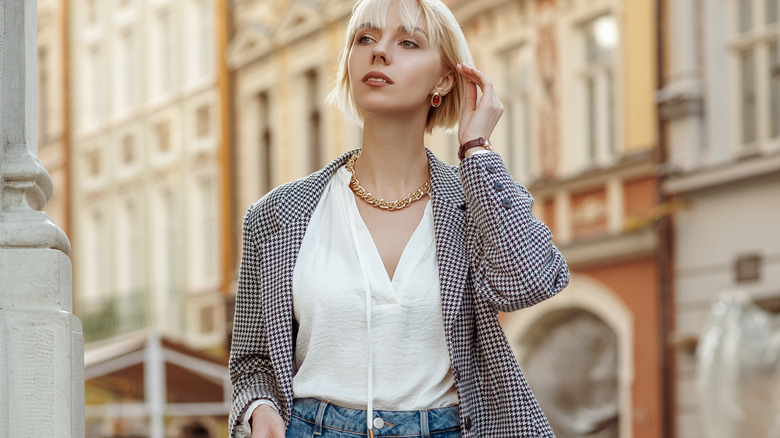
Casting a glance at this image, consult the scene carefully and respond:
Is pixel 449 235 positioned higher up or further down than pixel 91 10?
further down

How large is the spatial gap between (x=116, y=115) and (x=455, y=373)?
2648cm

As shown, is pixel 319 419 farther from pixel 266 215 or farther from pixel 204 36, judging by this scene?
pixel 204 36

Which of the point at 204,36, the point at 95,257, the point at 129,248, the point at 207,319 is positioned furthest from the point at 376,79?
the point at 95,257

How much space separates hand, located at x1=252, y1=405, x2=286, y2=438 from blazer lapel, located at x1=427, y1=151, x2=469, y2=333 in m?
0.35

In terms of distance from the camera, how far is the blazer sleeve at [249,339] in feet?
9.20

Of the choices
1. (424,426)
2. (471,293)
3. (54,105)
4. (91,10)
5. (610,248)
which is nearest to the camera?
(424,426)

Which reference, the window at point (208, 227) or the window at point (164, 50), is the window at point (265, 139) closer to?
the window at point (208, 227)

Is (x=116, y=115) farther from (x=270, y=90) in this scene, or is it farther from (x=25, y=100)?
(x=25, y=100)

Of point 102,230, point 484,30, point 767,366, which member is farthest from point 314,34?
point 767,366

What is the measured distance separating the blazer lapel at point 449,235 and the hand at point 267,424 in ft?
1.16

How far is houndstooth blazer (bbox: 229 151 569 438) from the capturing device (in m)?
2.69

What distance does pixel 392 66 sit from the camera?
283 cm

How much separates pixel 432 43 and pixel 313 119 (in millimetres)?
19653

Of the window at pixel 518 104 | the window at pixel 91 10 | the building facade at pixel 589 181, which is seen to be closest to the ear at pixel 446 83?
the building facade at pixel 589 181
